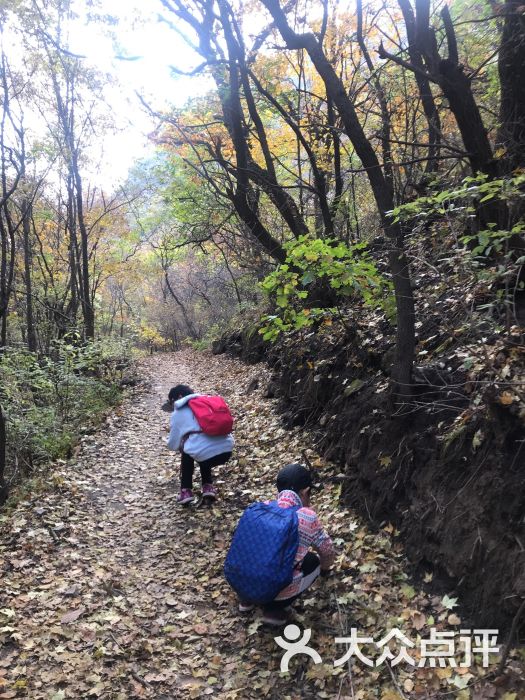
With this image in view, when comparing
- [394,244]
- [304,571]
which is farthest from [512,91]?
[304,571]

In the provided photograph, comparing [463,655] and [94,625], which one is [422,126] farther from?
[94,625]

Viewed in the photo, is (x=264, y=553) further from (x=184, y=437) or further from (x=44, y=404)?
(x=44, y=404)

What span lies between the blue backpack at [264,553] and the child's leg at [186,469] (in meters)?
2.27

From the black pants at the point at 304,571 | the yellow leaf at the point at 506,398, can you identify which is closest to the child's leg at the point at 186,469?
the black pants at the point at 304,571

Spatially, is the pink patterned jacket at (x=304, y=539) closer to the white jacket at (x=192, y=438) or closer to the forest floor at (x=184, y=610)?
the forest floor at (x=184, y=610)

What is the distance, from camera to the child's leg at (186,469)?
582 cm

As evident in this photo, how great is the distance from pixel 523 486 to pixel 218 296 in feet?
100

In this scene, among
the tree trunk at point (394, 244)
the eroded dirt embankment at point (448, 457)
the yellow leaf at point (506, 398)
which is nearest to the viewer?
the eroded dirt embankment at point (448, 457)

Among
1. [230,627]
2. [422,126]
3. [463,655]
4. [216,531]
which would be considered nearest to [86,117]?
[422,126]

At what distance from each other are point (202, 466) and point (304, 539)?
2.35 meters

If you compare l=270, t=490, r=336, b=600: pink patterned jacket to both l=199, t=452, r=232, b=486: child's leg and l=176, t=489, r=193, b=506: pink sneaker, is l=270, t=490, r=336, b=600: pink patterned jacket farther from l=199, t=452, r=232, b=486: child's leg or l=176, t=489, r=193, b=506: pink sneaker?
l=176, t=489, r=193, b=506: pink sneaker

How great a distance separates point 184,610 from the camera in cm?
421

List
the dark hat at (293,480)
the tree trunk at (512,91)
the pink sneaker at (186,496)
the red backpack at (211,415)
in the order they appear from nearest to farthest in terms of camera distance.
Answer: the dark hat at (293,480) < the tree trunk at (512,91) < the red backpack at (211,415) < the pink sneaker at (186,496)

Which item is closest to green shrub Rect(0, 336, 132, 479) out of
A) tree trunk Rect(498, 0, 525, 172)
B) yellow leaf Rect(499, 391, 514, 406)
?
yellow leaf Rect(499, 391, 514, 406)
